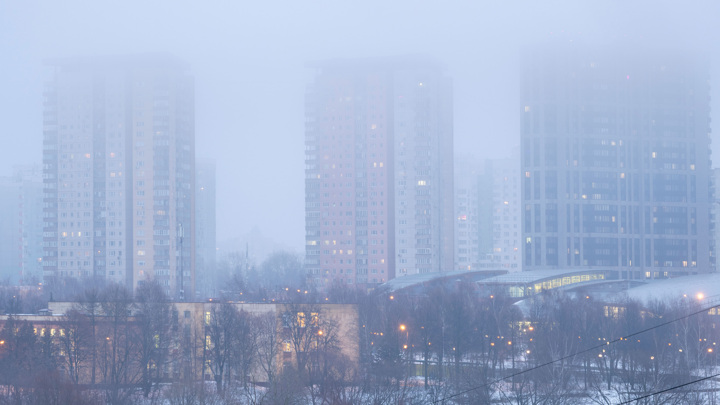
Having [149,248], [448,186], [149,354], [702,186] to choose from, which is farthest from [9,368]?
[702,186]

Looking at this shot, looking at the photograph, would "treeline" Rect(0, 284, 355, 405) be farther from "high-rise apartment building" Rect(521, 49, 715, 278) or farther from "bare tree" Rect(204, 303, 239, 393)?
"high-rise apartment building" Rect(521, 49, 715, 278)

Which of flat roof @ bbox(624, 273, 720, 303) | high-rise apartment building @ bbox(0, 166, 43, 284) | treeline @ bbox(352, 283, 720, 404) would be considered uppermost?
high-rise apartment building @ bbox(0, 166, 43, 284)

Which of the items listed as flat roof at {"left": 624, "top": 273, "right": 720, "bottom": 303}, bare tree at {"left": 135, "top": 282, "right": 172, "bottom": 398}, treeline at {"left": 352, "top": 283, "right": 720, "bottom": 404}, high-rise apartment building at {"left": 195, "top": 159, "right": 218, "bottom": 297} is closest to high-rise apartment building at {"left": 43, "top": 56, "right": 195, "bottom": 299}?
treeline at {"left": 352, "top": 283, "right": 720, "bottom": 404}

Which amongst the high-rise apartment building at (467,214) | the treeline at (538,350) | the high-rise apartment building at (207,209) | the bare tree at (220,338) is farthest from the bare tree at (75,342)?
the high-rise apartment building at (467,214)

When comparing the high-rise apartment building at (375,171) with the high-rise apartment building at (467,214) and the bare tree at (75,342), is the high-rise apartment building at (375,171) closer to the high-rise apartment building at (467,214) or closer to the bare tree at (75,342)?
the high-rise apartment building at (467,214)

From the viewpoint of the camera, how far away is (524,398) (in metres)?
29.2

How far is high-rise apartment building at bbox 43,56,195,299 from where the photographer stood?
72000 mm

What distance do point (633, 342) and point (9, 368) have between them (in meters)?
27.4

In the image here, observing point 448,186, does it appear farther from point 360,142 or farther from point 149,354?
point 149,354

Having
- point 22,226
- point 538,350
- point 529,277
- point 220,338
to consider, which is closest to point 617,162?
point 529,277

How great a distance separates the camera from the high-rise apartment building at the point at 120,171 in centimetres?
7200

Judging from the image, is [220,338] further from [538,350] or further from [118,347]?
[538,350]

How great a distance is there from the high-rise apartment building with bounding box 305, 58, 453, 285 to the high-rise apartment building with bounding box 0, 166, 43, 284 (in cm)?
4167

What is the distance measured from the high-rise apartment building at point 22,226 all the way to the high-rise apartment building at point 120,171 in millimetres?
27810
